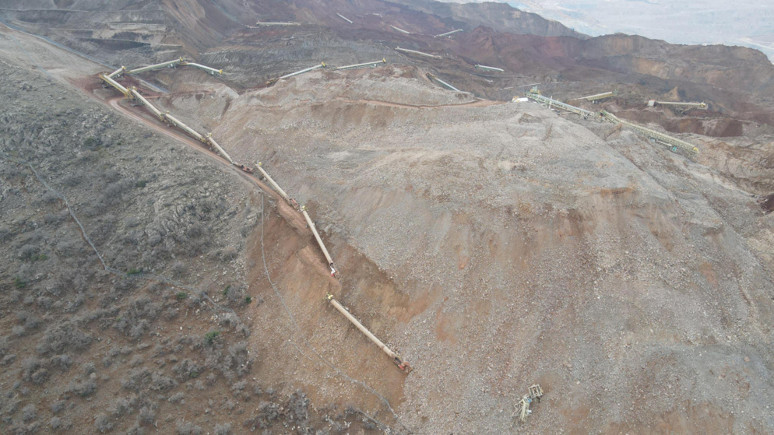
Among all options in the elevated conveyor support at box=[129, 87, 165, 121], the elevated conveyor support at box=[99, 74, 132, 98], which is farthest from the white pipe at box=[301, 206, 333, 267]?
the elevated conveyor support at box=[99, 74, 132, 98]

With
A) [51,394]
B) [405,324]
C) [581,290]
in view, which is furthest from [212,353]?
[581,290]

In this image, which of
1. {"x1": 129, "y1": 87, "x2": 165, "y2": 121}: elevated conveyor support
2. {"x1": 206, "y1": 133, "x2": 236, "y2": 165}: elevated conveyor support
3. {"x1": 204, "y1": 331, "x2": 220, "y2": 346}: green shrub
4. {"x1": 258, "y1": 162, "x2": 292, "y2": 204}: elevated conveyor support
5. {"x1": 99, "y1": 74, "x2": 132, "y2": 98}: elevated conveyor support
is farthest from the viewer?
{"x1": 99, "y1": 74, "x2": 132, "y2": 98}: elevated conveyor support

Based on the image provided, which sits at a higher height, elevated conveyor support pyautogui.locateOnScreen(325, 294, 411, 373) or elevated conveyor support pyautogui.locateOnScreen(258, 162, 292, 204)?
elevated conveyor support pyautogui.locateOnScreen(258, 162, 292, 204)

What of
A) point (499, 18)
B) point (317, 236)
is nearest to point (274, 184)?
point (317, 236)

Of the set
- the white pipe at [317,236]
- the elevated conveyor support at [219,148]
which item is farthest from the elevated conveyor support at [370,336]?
the elevated conveyor support at [219,148]

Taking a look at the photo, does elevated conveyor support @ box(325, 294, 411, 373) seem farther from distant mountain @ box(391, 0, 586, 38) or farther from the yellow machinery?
distant mountain @ box(391, 0, 586, 38)

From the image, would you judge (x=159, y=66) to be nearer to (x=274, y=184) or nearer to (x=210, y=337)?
(x=274, y=184)
